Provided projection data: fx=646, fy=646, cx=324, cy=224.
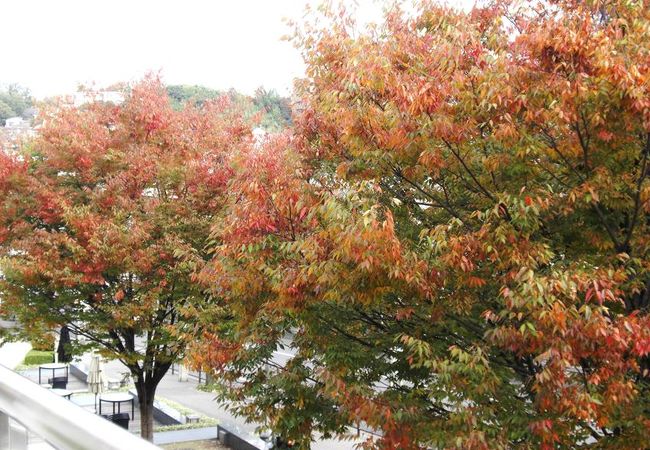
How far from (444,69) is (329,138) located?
1791 millimetres

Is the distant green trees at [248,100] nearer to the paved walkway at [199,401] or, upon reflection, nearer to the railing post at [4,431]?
the paved walkway at [199,401]

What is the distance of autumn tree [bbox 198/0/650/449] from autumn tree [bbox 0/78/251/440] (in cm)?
385

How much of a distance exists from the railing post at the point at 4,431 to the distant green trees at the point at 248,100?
28.7 feet

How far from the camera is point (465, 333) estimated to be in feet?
17.8

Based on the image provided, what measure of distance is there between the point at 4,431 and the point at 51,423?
0.50 metres

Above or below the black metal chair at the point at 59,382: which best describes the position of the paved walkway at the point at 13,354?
below

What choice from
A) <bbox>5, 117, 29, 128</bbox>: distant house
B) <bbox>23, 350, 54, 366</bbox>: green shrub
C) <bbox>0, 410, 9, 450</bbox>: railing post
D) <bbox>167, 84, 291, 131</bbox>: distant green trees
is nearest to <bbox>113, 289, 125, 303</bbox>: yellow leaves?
<bbox>167, 84, 291, 131</bbox>: distant green trees

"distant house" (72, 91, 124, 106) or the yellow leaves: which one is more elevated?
"distant house" (72, 91, 124, 106)

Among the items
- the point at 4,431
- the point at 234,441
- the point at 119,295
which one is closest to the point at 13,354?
the point at 4,431

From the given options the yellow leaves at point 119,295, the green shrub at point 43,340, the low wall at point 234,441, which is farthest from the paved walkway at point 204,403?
the yellow leaves at point 119,295

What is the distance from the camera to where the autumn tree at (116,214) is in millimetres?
9430

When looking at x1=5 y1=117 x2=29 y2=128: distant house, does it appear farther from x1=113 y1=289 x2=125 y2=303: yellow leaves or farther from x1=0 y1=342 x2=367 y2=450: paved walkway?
x1=0 y1=342 x2=367 y2=450: paved walkway

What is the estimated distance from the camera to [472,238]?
450cm

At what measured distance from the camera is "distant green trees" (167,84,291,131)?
11.6 meters
